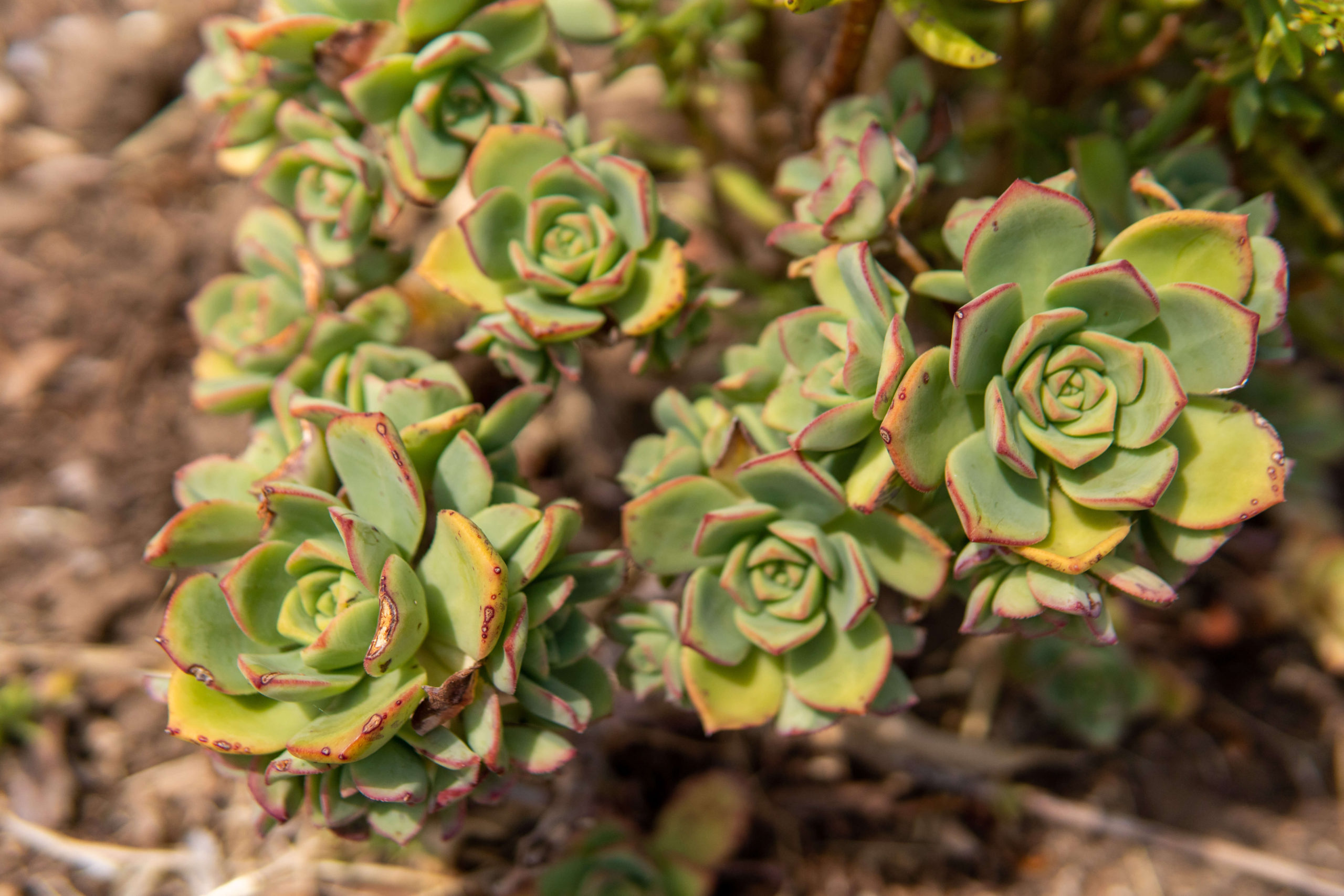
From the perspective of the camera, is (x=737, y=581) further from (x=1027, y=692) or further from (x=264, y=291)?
(x=1027, y=692)

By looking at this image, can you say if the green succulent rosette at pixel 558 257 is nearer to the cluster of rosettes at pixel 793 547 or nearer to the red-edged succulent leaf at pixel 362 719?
the cluster of rosettes at pixel 793 547

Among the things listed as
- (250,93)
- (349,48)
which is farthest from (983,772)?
(250,93)

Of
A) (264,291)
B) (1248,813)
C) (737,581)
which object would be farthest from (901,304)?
(1248,813)

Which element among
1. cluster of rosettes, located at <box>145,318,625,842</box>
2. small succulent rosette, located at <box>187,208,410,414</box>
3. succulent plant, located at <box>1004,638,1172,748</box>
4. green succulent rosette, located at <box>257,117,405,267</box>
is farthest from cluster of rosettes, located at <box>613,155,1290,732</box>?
succulent plant, located at <box>1004,638,1172,748</box>

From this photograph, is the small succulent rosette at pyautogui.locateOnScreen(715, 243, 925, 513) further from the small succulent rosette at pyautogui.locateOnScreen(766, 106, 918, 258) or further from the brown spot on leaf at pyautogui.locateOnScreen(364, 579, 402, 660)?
the brown spot on leaf at pyautogui.locateOnScreen(364, 579, 402, 660)

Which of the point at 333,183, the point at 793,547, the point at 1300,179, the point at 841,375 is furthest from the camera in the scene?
the point at 1300,179

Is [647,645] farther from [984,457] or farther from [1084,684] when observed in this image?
[1084,684]
